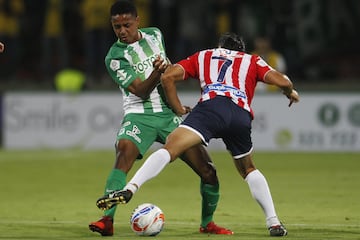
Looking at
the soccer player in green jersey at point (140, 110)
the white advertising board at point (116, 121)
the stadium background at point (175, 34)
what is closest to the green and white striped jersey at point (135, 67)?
the soccer player in green jersey at point (140, 110)

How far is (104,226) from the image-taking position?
8.66 metres

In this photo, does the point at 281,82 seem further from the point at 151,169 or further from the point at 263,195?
the point at 151,169

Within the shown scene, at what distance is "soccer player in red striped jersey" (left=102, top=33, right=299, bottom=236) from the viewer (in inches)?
334

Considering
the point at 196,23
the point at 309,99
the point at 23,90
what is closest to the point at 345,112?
the point at 309,99

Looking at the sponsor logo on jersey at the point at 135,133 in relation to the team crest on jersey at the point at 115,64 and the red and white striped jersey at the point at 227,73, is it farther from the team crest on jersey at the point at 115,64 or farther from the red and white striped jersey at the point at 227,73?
the red and white striped jersey at the point at 227,73

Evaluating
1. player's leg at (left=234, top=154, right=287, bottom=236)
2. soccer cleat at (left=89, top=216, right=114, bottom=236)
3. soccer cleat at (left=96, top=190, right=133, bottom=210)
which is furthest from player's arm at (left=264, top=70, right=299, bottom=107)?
soccer cleat at (left=89, top=216, right=114, bottom=236)

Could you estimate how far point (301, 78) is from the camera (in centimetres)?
2050

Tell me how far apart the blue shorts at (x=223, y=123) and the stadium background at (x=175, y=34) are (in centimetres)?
1046

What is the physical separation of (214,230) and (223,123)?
105 cm

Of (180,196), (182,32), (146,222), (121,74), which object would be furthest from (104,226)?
(182,32)

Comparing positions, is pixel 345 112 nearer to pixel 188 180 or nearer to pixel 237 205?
pixel 188 180

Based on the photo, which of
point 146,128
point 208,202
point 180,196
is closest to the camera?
point 208,202

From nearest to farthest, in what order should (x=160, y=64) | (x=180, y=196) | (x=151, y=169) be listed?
1. (x=151, y=169)
2. (x=160, y=64)
3. (x=180, y=196)

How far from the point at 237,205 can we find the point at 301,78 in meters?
9.44
